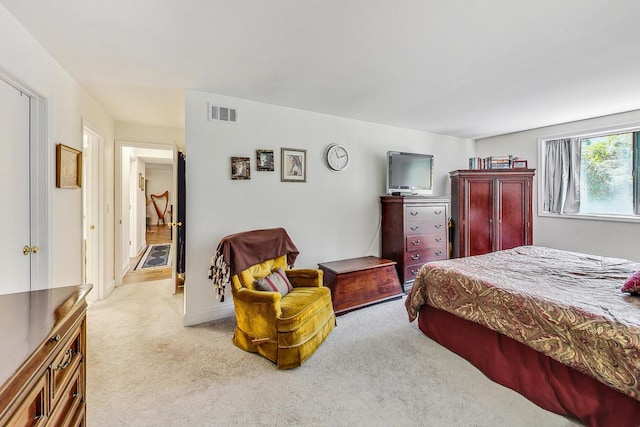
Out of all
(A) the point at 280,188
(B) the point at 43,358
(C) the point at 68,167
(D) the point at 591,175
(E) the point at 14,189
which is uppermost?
(D) the point at 591,175

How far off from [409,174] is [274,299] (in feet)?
9.09

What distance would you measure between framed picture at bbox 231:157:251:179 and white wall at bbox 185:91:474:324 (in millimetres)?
54

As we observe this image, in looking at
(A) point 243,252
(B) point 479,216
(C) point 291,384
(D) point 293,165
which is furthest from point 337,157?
(C) point 291,384

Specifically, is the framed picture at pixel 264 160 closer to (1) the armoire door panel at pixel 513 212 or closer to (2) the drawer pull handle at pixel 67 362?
(2) the drawer pull handle at pixel 67 362

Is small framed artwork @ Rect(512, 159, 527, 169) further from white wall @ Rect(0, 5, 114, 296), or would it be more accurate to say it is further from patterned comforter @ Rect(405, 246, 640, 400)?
white wall @ Rect(0, 5, 114, 296)

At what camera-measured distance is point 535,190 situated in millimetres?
4348

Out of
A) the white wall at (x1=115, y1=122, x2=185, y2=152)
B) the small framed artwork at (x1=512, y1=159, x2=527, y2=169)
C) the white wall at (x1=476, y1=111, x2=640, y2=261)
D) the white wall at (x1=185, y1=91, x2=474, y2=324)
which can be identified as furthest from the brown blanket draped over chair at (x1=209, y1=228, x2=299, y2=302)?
the white wall at (x1=476, y1=111, x2=640, y2=261)

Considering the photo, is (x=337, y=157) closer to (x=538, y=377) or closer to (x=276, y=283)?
(x=276, y=283)

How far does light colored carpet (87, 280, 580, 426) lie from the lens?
159cm

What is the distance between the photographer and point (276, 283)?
2.51 metres

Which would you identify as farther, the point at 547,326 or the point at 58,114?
the point at 58,114

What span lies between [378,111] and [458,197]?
1.82 m

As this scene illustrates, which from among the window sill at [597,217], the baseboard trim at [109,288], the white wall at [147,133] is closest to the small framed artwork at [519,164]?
the window sill at [597,217]

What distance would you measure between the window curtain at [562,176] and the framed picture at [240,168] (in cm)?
444
